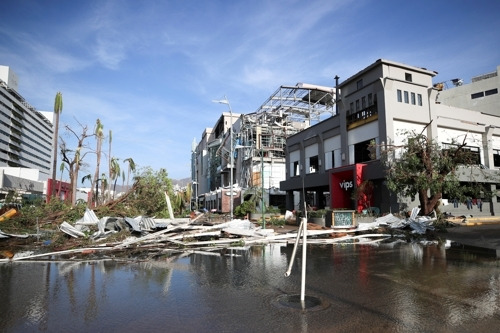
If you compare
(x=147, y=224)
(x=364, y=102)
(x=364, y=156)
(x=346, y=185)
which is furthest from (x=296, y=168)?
(x=147, y=224)

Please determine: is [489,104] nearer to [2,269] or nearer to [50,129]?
[2,269]

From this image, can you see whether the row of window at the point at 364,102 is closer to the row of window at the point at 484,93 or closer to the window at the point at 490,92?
the row of window at the point at 484,93

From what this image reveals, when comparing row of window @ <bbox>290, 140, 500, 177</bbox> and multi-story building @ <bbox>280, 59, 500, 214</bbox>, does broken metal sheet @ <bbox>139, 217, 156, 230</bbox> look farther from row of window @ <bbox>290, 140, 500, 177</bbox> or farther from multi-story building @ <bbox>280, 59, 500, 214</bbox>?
row of window @ <bbox>290, 140, 500, 177</bbox>

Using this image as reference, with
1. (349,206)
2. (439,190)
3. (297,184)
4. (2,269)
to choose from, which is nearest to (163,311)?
(2,269)

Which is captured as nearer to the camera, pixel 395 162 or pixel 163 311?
pixel 163 311

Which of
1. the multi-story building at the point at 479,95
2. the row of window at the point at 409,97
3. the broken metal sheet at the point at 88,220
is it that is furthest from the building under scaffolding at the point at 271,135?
the broken metal sheet at the point at 88,220

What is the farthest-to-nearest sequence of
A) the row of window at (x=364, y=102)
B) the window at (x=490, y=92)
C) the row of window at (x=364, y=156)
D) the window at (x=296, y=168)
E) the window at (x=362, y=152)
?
the window at (x=490, y=92)
the window at (x=296, y=168)
the window at (x=362, y=152)
the row of window at (x=364, y=102)
the row of window at (x=364, y=156)

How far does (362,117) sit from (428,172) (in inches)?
341

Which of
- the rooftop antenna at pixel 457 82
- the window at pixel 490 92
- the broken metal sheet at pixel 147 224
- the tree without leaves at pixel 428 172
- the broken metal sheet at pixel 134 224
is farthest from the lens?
the rooftop antenna at pixel 457 82

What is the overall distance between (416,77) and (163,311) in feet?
99.8

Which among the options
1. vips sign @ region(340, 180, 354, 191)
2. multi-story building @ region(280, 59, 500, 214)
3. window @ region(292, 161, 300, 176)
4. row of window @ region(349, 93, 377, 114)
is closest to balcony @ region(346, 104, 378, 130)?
multi-story building @ region(280, 59, 500, 214)

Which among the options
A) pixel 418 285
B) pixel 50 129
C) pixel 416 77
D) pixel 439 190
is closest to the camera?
pixel 418 285

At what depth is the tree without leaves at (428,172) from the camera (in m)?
22.0

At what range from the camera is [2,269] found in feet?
31.3
